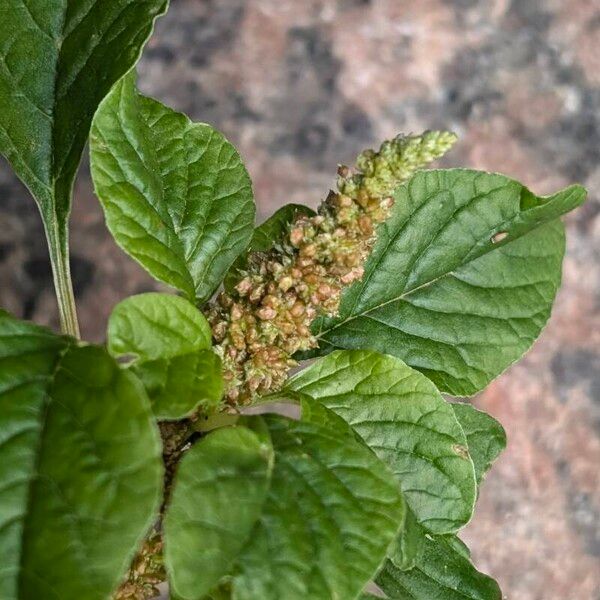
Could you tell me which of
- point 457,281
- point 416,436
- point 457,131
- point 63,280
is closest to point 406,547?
point 416,436

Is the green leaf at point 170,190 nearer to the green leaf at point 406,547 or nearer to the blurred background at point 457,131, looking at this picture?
the green leaf at point 406,547

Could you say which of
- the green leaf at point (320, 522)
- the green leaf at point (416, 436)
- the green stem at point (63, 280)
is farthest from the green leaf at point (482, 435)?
the green stem at point (63, 280)

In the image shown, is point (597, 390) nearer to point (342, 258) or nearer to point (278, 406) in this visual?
point (278, 406)

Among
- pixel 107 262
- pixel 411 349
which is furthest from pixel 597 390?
pixel 107 262

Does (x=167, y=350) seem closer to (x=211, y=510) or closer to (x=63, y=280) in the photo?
(x=211, y=510)

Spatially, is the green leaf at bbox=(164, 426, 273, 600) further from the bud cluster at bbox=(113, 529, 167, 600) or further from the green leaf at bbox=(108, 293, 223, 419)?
the bud cluster at bbox=(113, 529, 167, 600)

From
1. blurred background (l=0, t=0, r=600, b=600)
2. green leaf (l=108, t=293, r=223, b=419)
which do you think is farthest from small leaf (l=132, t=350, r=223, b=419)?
blurred background (l=0, t=0, r=600, b=600)
